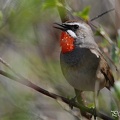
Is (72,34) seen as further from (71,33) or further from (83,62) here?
(83,62)

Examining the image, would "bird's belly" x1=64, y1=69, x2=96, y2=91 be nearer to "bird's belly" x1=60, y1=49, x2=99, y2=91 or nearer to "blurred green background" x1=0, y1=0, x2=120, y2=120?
"bird's belly" x1=60, y1=49, x2=99, y2=91

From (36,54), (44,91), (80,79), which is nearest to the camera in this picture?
(44,91)

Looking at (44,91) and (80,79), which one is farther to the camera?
(80,79)

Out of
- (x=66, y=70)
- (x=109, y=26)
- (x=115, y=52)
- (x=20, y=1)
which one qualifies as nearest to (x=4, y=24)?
(x=20, y=1)

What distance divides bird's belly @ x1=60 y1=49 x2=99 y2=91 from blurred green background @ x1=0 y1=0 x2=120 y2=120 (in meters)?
0.17

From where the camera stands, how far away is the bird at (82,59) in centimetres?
425

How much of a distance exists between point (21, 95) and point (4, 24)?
2.19ft

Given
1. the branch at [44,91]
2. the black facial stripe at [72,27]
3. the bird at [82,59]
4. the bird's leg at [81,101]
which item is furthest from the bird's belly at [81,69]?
the branch at [44,91]

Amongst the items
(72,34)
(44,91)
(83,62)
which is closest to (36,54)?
(72,34)

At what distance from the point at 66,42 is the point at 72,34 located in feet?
0.50

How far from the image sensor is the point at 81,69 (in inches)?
168

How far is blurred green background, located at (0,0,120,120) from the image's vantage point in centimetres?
368

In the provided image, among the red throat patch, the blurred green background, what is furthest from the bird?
the blurred green background

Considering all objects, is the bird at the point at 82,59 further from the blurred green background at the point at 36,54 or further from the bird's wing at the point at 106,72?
the blurred green background at the point at 36,54
